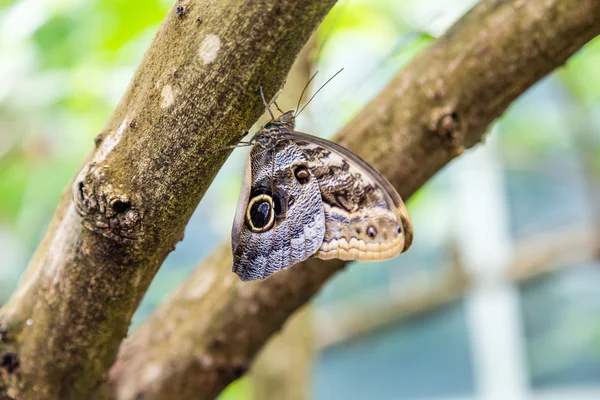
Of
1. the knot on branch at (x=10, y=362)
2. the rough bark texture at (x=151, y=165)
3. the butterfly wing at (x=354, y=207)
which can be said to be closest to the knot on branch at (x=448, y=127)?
the butterfly wing at (x=354, y=207)

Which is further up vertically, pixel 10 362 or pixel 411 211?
pixel 411 211

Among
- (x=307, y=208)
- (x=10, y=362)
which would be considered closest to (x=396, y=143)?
(x=307, y=208)

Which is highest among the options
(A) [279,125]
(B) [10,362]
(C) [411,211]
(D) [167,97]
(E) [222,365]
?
(C) [411,211]

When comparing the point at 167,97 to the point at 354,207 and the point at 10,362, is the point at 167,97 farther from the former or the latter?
the point at 10,362

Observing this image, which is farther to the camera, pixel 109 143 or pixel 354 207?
pixel 354 207

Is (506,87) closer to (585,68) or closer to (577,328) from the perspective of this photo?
(585,68)

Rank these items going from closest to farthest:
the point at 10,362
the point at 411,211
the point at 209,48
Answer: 1. the point at 209,48
2. the point at 10,362
3. the point at 411,211

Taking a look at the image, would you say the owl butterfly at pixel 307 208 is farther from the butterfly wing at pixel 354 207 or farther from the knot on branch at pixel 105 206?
the knot on branch at pixel 105 206

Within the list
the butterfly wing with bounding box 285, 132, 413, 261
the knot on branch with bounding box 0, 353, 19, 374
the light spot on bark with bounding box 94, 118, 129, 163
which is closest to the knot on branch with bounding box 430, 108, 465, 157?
the butterfly wing with bounding box 285, 132, 413, 261

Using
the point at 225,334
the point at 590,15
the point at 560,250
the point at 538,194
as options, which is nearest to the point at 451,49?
the point at 590,15
